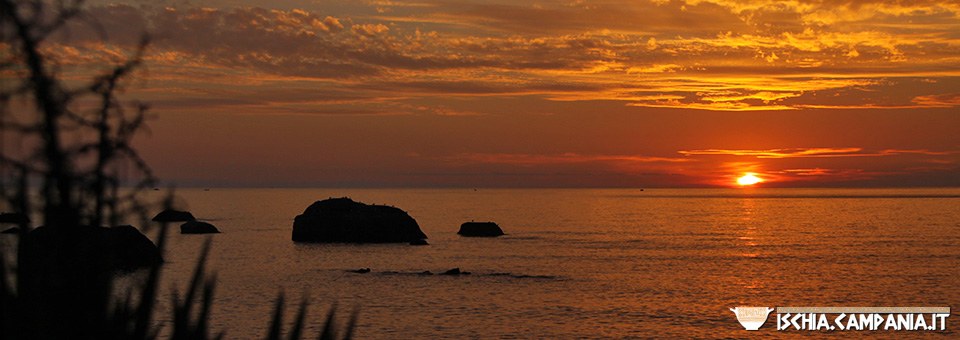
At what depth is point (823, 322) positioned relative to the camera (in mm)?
42656

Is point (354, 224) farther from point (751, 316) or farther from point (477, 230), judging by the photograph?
point (751, 316)

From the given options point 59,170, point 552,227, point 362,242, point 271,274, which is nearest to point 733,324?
point 271,274

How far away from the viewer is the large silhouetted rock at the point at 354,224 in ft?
287

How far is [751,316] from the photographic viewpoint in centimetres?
4275

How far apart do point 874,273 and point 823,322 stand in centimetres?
2579

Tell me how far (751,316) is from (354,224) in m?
52.6

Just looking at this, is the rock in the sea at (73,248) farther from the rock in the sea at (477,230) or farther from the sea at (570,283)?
the rock in the sea at (477,230)

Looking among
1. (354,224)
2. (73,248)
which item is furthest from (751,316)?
(354,224)

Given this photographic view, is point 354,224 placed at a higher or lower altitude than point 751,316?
higher

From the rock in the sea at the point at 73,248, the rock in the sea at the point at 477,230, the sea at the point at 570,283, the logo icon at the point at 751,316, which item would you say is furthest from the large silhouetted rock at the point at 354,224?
the rock in the sea at the point at 73,248

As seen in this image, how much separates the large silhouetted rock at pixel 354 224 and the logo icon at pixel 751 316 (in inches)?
1940

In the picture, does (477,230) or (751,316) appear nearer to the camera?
(751,316)

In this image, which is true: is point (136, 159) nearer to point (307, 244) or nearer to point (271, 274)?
point (271, 274)

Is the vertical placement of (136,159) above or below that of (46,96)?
below
